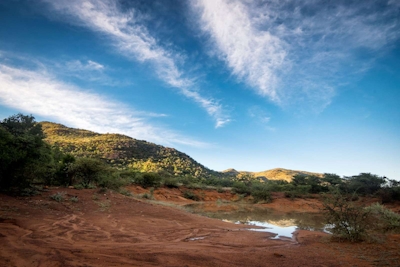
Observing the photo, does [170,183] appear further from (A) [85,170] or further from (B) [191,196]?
(A) [85,170]

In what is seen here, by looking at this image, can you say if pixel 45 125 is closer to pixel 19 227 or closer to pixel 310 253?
pixel 19 227

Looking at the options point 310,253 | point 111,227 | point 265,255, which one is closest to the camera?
point 265,255

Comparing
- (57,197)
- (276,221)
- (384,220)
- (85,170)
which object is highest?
A: (384,220)

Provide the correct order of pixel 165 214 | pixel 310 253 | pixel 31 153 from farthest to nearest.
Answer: pixel 165 214 < pixel 31 153 < pixel 310 253

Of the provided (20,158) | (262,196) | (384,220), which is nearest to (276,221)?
(384,220)

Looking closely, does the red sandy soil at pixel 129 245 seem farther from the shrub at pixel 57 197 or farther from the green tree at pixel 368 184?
the green tree at pixel 368 184

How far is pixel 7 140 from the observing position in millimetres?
12758

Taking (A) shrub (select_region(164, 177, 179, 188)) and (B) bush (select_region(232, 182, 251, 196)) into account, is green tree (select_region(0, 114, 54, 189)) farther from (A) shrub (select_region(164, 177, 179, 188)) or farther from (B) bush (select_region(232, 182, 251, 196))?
(B) bush (select_region(232, 182, 251, 196))

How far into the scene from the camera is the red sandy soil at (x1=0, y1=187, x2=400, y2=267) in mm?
5754

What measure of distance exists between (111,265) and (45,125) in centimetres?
8955

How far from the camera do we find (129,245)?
287 inches

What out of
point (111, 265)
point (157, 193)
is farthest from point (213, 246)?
point (157, 193)

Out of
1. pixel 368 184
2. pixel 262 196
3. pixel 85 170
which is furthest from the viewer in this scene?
pixel 262 196

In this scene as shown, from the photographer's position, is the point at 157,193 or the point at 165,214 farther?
the point at 157,193
